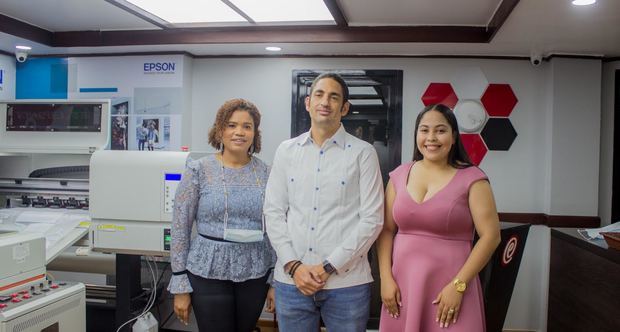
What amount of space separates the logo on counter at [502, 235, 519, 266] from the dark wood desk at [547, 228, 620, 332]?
0.43 m

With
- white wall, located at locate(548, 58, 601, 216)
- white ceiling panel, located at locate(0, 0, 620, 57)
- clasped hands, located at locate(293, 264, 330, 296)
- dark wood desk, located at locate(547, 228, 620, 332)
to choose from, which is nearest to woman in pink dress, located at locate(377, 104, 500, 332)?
clasped hands, located at locate(293, 264, 330, 296)

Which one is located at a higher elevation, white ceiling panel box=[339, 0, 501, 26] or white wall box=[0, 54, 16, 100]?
white ceiling panel box=[339, 0, 501, 26]

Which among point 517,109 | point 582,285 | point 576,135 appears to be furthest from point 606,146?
point 582,285

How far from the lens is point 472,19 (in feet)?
9.15

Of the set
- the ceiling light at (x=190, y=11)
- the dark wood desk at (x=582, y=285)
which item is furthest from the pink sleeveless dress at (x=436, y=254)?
the ceiling light at (x=190, y=11)

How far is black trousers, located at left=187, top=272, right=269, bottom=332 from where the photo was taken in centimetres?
182

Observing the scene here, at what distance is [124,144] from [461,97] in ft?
8.51

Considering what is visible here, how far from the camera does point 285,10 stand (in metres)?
2.69

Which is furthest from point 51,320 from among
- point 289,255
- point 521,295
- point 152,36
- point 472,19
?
point 521,295

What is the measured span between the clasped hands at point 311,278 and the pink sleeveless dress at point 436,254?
29 centimetres

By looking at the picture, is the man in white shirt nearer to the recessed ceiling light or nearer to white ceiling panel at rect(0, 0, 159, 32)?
the recessed ceiling light

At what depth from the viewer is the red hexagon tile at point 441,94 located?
11.5ft

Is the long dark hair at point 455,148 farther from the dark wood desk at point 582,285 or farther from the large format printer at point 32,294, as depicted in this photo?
the large format printer at point 32,294

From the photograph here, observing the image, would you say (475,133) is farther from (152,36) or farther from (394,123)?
(152,36)
